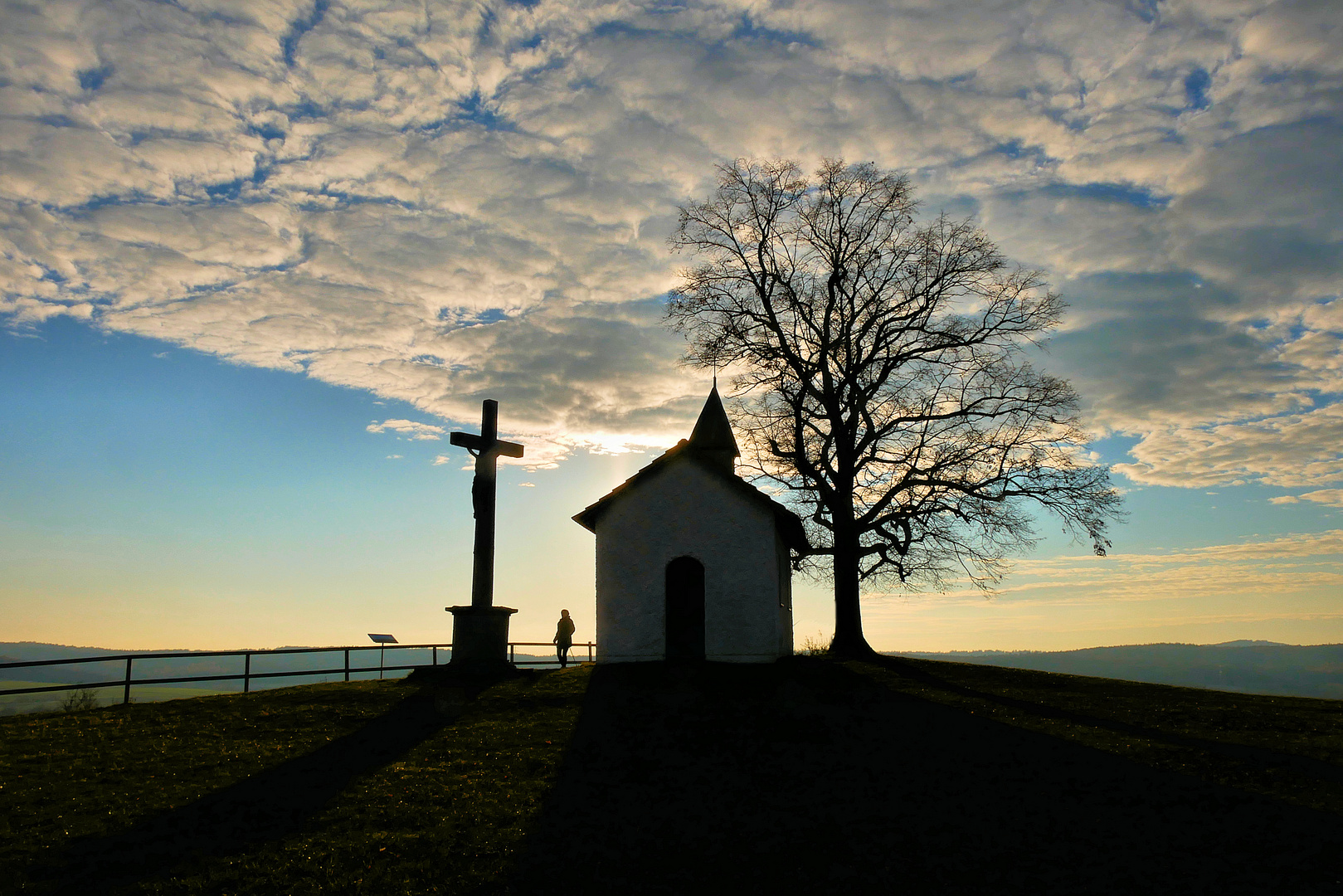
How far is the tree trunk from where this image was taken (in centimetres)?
2469

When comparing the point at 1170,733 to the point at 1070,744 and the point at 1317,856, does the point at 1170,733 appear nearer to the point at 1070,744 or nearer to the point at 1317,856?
the point at 1070,744

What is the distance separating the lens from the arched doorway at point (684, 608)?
2150cm

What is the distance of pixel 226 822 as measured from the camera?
894cm

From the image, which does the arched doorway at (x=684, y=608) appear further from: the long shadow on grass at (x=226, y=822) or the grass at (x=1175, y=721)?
the long shadow on grass at (x=226, y=822)

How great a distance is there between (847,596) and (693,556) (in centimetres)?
623

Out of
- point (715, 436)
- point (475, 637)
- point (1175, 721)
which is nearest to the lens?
point (1175, 721)

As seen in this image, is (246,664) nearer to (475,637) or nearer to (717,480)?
(475,637)

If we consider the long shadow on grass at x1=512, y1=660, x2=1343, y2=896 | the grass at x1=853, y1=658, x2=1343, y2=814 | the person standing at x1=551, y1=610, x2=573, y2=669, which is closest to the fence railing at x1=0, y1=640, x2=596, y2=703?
the person standing at x1=551, y1=610, x2=573, y2=669

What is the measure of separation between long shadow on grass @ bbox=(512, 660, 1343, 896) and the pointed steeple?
13.5 m

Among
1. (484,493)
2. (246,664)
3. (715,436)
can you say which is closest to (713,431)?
(715,436)

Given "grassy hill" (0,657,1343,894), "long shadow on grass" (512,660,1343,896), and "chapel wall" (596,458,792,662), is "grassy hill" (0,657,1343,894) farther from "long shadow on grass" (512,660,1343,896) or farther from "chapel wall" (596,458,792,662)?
"chapel wall" (596,458,792,662)

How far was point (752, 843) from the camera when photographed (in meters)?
8.52

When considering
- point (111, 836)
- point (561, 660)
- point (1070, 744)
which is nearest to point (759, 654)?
point (561, 660)

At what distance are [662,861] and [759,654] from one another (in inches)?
511
